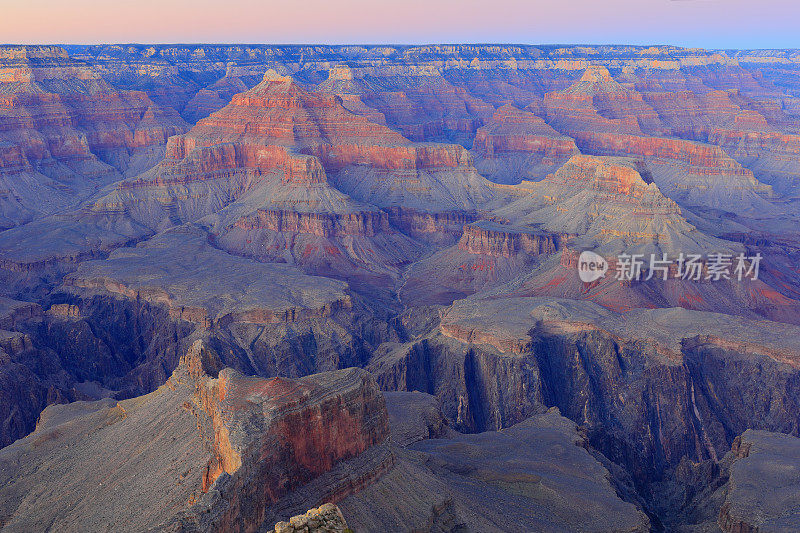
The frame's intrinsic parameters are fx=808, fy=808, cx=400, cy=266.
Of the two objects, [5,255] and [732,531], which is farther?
[5,255]

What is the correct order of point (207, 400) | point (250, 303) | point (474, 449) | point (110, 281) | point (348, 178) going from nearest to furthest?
1. point (207, 400)
2. point (474, 449)
3. point (250, 303)
4. point (110, 281)
5. point (348, 178)

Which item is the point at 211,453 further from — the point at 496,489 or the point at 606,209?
the point at 606,209

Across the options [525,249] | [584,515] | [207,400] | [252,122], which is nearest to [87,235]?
[252,122]

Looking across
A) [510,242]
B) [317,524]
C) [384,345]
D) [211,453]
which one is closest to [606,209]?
[510,242]

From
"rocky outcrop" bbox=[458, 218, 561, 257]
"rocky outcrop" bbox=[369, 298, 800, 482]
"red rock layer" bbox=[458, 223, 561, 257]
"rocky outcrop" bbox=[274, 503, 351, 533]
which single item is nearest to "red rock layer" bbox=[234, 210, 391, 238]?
"rocky outcrop" bbox=[458, 218, 561, 257]

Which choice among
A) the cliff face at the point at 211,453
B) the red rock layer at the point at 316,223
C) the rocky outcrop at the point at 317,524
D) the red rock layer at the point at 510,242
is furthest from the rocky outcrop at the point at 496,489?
the red rock layer at the point at 316,223

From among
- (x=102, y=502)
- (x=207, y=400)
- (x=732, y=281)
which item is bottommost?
(x=732, y=281)

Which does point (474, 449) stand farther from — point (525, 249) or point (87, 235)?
point (87, 235)
